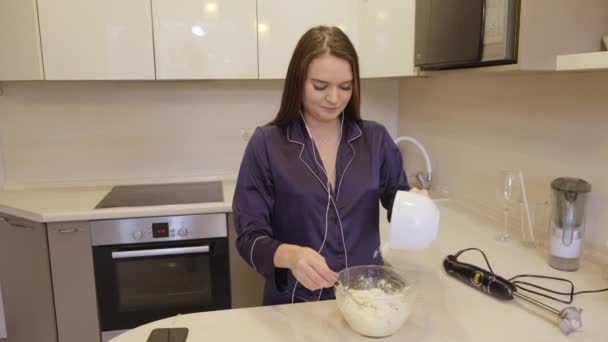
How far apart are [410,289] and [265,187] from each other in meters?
0.45

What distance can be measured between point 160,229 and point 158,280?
246 millimetres

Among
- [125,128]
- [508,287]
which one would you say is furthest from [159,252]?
[508,287]

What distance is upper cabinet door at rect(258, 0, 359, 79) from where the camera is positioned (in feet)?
6.93

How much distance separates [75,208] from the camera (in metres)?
1.94

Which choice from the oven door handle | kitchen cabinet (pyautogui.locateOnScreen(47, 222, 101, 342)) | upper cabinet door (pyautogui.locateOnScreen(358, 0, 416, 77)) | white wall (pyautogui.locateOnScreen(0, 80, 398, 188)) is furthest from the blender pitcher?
kitchen cabinet (pyautogui.locateOnScreen(47, 222, 101, 342))

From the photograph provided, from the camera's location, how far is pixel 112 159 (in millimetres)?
2426

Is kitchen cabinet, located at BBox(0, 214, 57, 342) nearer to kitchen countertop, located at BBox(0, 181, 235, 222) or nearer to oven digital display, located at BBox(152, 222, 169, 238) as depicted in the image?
kitchen countertop, located at BBox(0, 181, 235, 222)

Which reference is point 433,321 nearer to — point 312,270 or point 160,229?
point 312,270

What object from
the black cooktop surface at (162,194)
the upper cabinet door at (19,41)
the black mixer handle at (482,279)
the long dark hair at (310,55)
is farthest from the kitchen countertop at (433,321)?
the upper cabinet door at (19,41)

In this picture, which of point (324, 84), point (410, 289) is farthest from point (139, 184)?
point (410, 289)

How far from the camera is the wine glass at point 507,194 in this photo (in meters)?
1.62

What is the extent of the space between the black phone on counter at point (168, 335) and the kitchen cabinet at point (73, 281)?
1.13 meters

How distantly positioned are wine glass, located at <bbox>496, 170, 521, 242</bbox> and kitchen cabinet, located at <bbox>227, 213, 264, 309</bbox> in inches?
40.4

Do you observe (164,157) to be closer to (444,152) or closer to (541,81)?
(444,152)
